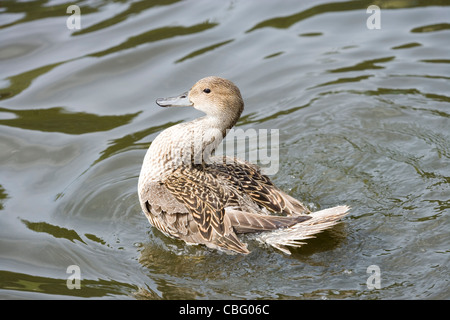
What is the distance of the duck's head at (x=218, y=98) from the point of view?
609cm

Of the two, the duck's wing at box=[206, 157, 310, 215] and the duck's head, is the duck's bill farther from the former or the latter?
the duck's wing at box=[206, 157, 310, 215]

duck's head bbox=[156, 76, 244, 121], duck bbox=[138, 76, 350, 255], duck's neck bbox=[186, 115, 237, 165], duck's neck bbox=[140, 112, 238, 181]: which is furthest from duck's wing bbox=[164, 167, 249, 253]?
duck's head bbox=[156, 76, 244, 121]

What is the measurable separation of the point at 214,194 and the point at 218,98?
935mm

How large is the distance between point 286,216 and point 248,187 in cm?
48

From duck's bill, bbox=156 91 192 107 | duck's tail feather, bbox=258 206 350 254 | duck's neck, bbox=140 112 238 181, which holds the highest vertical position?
duck's bill, bbox=156 91 192 107

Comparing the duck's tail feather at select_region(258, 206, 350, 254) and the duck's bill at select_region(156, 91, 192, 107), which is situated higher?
the duck's bill at select_region(156, 91, 192, 107)

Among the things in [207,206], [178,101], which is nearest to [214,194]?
[207,206]

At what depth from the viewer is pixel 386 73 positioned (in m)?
8.91

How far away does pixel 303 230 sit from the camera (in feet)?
18.4

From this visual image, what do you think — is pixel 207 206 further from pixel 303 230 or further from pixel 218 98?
pixel 218 98

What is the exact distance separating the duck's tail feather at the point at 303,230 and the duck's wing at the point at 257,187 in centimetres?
30

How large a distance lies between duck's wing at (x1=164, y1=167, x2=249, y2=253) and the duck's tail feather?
30 cm

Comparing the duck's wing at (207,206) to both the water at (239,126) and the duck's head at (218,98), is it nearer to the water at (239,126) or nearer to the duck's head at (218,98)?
the water at (239,126)

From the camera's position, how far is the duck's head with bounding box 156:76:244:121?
6.09 meters
